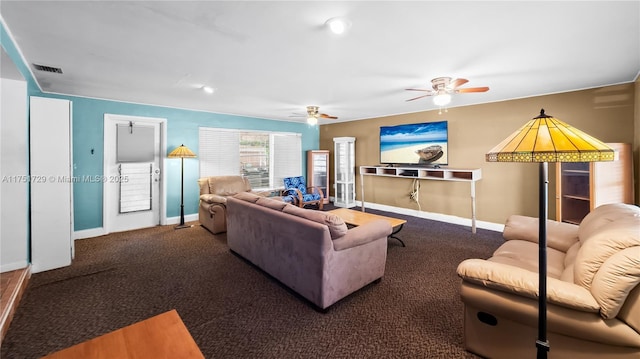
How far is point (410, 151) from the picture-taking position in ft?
18.6

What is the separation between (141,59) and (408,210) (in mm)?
5377

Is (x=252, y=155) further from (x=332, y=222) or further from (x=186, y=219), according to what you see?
(x=332, y=222)

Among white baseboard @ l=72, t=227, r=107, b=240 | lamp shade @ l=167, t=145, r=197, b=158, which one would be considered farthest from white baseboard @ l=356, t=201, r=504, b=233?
white baseboard @ l=72, t=227, r=107, b=240

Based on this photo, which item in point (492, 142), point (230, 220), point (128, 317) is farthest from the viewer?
point (492, 142)

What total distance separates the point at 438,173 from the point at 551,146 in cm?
403

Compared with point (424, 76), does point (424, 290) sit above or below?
below

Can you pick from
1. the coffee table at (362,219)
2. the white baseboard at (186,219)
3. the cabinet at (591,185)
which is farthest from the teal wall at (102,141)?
the cabinet at (591,185)

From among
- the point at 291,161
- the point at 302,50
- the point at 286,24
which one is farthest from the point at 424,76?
the point at 291,161

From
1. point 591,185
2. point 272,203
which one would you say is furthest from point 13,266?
point 591,185

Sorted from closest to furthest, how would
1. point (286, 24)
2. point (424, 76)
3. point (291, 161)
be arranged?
point (286, 24) < point (424, 76) < point (291, 161)

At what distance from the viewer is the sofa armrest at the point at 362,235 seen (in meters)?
2.29

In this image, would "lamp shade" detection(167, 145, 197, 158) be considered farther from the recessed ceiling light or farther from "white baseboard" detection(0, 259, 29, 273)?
the recessed ceiling light

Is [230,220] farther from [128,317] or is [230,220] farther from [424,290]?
[424,290]

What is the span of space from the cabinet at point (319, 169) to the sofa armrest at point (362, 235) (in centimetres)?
470
